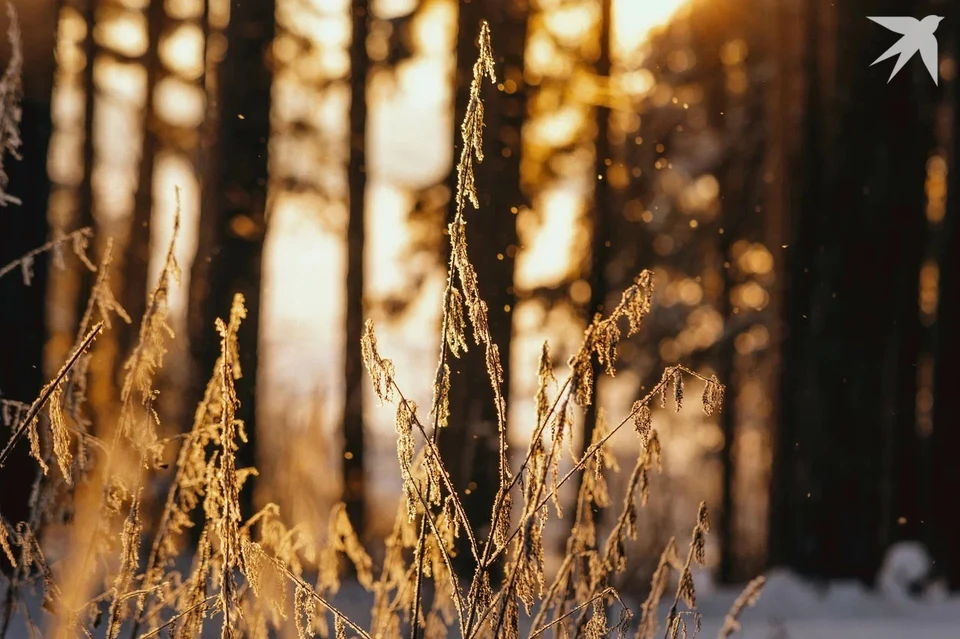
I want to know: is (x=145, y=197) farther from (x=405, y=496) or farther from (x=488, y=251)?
(x=405, y=496)

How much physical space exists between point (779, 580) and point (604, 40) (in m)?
5.00

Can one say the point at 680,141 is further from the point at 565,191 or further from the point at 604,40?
the point at 604,40

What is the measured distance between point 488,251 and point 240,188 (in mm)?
1909

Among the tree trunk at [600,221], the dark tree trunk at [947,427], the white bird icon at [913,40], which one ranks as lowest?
the dark tree trunk at [947,427]

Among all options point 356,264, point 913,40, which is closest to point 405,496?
point 913,40

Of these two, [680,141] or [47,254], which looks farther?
[680,141]

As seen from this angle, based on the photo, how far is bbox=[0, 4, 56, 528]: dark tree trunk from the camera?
17.8 ft

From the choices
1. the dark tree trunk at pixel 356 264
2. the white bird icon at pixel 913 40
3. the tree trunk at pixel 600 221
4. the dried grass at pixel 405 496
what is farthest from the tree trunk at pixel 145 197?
the dried grass at pixel 405 496

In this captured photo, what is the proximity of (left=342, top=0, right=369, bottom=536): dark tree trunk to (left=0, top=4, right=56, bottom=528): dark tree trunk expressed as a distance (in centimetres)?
389

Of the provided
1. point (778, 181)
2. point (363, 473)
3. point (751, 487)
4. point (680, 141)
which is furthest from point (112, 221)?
point (751, 487)

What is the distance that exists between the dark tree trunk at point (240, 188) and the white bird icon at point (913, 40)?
13.9 feet

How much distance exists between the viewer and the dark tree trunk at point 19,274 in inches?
214

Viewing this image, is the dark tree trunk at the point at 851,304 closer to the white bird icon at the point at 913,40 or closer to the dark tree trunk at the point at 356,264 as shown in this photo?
the white bird icon at the point at 913,40

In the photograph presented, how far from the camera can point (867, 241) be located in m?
6.57
